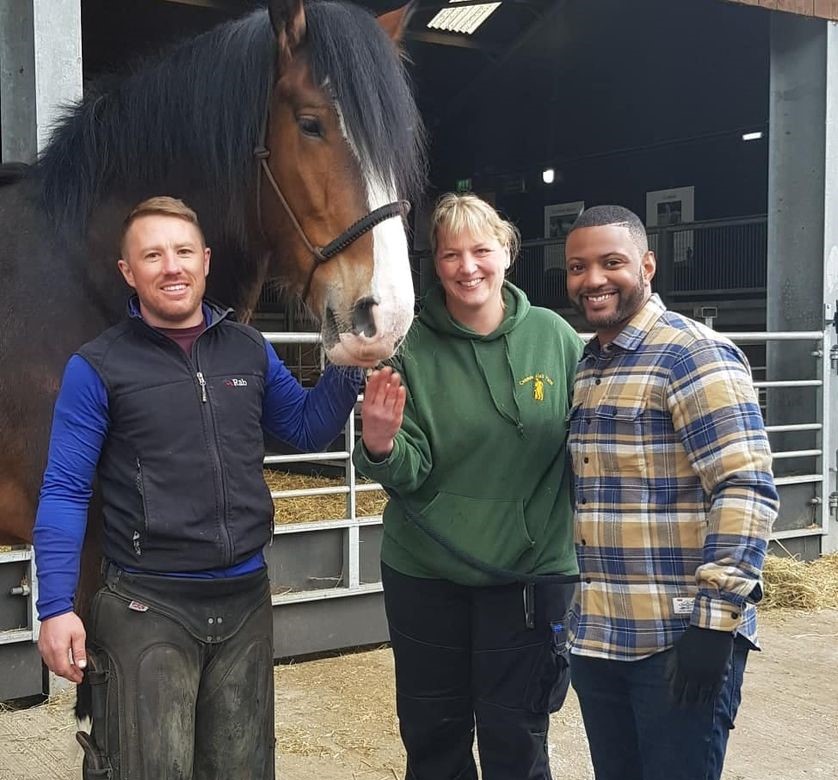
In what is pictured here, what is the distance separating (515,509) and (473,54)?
1230 cm

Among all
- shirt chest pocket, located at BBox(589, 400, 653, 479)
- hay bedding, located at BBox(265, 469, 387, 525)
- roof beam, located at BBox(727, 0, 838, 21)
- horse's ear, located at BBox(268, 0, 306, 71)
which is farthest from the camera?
roof beam, located at BBox(727, 0, 838, 21)

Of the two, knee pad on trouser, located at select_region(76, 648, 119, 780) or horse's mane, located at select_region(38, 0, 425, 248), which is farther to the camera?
horse's mane, located at select_region(38, 0, 425, 248)

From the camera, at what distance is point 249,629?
1.77 m

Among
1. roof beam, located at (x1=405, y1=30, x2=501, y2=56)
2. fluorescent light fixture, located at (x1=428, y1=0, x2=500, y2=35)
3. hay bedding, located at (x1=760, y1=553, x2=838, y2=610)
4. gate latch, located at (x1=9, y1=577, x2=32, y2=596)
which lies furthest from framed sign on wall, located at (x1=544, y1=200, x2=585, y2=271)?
gate latch, located at (x1=9, y1=577, x2=32, y2=596)

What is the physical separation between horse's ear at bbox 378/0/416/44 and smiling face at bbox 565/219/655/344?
0.91 m

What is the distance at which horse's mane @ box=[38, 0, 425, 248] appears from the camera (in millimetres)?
1995

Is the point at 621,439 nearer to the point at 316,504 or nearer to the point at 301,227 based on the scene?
the point at 301,227

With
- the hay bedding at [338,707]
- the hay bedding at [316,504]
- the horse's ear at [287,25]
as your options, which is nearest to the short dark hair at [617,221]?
the horse's ear at [287,25]

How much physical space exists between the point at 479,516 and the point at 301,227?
2.44 feet

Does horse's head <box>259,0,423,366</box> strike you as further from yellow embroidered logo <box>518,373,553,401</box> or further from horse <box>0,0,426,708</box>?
yellow embroidered logo <box>518,373,553,401</box>

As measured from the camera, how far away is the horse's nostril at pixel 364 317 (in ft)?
6.05

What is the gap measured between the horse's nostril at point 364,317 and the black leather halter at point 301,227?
0.46ft

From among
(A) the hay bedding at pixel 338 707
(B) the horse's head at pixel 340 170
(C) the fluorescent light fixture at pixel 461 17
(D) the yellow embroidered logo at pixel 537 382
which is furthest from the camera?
(C) the fluorescent light fixture at pixel 461 17

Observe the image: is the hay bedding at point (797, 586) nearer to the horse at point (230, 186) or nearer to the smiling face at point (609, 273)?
the smiling face at point (609, 273)
